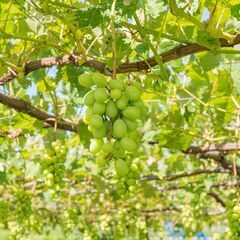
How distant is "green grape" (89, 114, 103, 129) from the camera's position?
116 centimetres

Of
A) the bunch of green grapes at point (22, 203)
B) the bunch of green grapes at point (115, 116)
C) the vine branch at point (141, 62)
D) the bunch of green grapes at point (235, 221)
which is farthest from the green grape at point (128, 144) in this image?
the bunch of green grapes at point (22, 203)

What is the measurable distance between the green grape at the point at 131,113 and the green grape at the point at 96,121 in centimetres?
6

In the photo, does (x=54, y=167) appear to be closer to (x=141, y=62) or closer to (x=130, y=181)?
(x=130, y=181)

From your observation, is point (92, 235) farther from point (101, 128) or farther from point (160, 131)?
point (101, 128)

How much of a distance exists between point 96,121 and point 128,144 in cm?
10

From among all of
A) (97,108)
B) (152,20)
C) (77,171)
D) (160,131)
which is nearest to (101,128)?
(97,108)

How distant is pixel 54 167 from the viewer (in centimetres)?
256

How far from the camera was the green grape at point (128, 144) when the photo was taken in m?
1.16

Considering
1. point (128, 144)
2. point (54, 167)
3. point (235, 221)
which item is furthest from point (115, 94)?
point (235, 221)

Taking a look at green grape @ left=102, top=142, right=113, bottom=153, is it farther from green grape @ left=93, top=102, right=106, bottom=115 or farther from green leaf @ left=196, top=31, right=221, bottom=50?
green leaf @ left=196, top=31, right=221, bottom=50

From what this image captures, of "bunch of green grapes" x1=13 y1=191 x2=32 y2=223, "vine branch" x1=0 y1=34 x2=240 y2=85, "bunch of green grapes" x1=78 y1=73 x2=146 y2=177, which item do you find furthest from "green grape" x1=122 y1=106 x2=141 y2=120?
"bunch of green grapes" x1=13 y1=191 x2=32 y2=223

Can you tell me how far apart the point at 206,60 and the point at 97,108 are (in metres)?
1.50

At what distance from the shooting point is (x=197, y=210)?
18.1ft

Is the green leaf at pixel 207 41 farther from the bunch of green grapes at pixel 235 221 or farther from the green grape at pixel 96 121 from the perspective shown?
the bunch of green grapes at pixel 235 221
